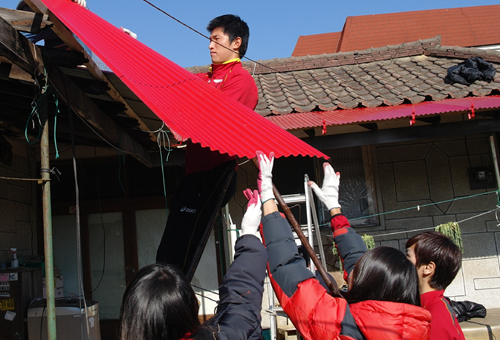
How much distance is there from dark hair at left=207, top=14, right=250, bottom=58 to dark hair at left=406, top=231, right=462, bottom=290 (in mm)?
1670

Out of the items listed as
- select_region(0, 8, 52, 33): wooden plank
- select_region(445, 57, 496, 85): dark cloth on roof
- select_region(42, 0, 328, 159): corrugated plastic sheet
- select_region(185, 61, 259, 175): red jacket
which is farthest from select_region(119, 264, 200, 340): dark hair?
select_region(445, 57, 496, 85): dark cloth on roof

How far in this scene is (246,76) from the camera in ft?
8.65

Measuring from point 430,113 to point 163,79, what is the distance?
3.54 meters

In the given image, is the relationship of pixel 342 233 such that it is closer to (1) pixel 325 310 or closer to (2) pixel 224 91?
(1) pixel 325 310

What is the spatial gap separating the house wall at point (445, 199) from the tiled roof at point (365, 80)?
2.77 feet

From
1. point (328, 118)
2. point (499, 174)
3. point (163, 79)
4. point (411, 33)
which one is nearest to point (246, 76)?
point (163, 79)

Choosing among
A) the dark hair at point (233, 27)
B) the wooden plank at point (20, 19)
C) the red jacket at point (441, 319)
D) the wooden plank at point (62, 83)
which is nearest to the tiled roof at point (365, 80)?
the wooden plank at point (62, 83)

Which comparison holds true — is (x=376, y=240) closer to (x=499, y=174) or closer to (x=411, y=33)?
(x=499, y=174)

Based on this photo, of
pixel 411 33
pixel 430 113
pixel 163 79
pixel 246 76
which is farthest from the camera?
pixel 411 33

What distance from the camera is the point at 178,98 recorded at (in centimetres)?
215


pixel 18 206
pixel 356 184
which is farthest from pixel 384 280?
pixel 18 206

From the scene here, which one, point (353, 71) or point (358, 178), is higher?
point (353, 71)

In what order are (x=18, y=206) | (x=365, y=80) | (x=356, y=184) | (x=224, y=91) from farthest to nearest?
(x=365, y=80), (x=356, y=184), (x=18, y=206), (x=224, y=91)

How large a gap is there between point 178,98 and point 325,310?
1244mm
